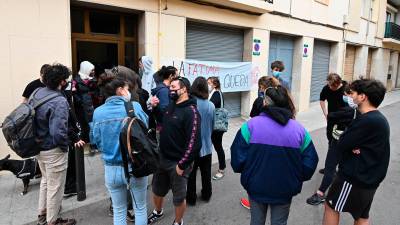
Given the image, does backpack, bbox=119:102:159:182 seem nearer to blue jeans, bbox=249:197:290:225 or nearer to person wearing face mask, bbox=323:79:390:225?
blue jeans, bbox=249:197:290:225

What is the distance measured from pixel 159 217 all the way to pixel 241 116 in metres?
6.96

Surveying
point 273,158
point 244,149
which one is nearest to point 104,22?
point 244,149

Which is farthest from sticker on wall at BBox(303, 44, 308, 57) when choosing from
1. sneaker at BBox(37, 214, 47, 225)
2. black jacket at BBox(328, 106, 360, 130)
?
sneaker at BBox(37, 214, 47, 225)

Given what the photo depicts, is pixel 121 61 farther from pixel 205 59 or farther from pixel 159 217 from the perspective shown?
pixel 159 217

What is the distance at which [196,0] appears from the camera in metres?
7.75

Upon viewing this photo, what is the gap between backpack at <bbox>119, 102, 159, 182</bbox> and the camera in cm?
260

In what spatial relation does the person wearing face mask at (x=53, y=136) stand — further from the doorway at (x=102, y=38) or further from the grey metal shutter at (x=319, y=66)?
the grey metal shutter at (x=319, y=66)

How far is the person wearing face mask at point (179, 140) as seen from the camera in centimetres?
319

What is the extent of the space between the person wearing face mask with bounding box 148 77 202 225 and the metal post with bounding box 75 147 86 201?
1.23 meters

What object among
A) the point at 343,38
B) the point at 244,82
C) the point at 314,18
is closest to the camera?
the point at 244,82

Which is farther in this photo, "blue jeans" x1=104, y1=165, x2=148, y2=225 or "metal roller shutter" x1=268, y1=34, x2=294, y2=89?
"metal roller shutter" x1=268, y1=34, x2=294, y2=89

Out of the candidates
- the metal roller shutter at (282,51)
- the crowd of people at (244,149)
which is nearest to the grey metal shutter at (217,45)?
the metal roller shutter at (282,51)

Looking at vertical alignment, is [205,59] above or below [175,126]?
above

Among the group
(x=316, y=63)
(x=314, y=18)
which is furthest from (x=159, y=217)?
(x=316, y=63)
